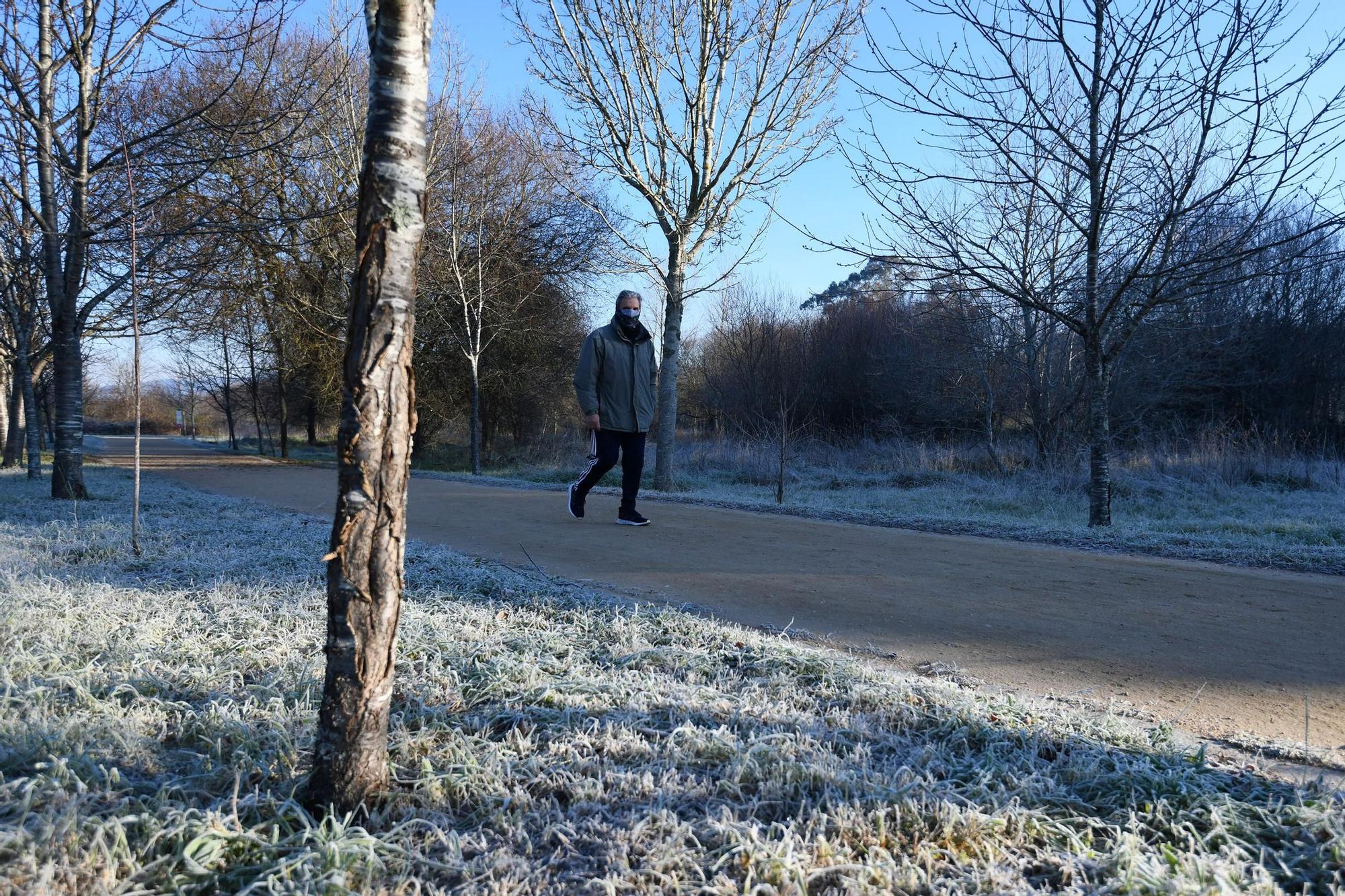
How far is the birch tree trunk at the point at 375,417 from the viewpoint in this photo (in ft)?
6.28

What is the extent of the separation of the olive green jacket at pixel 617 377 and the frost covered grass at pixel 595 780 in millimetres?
4206

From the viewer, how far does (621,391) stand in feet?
25.1

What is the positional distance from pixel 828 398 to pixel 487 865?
25200mm

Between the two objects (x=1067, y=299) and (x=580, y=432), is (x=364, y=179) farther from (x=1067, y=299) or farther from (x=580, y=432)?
(x=580, y=432)

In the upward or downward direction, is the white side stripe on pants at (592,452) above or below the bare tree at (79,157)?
below

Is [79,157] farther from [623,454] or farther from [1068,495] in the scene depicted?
[1068,495]

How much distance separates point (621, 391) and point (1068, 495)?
7.30 m

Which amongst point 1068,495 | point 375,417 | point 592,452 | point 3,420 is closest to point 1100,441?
point 1068,495

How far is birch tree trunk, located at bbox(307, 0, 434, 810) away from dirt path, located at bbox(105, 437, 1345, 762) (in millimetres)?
2457

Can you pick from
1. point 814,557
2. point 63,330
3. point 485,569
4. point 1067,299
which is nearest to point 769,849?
point 485,569

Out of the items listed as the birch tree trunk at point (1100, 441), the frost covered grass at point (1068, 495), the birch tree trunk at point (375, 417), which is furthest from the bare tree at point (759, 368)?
the birch tree trunk at point (375, 417)

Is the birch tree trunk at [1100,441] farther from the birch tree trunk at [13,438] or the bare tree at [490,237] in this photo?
the birch tree trunk at [13,438]

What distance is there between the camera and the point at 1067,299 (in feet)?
27.7

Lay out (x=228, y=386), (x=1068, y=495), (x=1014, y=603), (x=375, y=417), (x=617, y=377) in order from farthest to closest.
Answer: (x=228, y=386) < (x=1068, y=495) < (x=617, y=377) < (x=1014, y=603) < (x=375, y=417)
